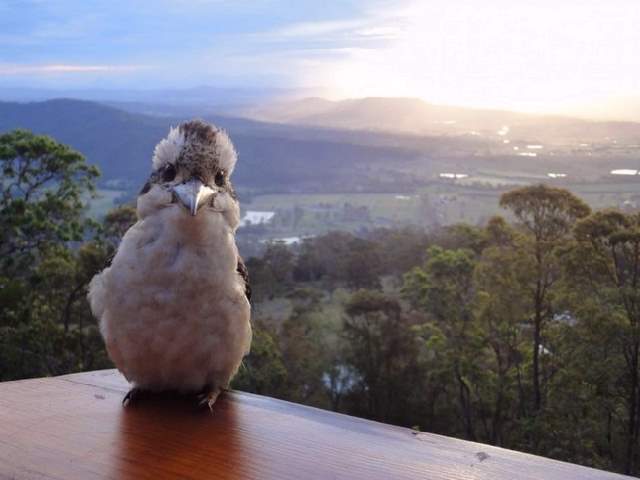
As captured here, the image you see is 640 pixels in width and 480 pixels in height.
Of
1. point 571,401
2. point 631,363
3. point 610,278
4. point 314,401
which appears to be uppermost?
point 610,278

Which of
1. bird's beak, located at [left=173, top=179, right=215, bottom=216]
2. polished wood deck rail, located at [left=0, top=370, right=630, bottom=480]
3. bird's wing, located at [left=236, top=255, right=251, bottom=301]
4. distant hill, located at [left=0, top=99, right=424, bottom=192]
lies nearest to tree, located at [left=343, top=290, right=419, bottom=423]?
distant hill, located at [left=0, top=99, right=424, bottom=192]

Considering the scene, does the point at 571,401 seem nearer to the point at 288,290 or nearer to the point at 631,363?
the point at 631,363

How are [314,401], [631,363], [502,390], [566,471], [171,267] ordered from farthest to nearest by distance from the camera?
[314,401] < [502,390] < [631,363] < [171,267] < [566,471]

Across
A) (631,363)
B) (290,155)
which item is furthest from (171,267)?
(290,155)

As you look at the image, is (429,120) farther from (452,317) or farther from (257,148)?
(452,317)

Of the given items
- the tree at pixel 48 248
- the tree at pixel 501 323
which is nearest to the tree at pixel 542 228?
the tree at pixel 501 323

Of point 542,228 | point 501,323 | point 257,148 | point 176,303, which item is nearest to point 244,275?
point 176,303
